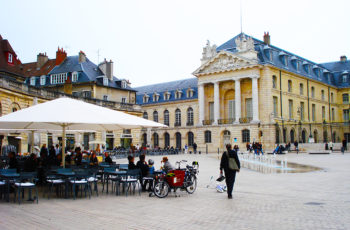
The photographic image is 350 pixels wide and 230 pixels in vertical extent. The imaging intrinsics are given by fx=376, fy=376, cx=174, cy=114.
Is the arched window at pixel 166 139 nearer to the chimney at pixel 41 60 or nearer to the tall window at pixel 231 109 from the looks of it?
the tall window at pixel 231 109

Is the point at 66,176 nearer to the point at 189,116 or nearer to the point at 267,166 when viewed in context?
the point at 267,166

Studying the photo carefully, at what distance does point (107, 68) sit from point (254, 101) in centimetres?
2020

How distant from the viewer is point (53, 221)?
766 centimetres

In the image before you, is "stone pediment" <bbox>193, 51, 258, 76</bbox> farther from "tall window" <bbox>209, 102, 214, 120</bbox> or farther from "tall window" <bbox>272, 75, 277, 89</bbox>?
"tall window" <bbox>209, 102, 214, 120</bbox>

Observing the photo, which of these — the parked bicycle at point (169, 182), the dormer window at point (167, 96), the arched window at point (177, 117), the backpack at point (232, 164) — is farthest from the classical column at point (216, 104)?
the backpack at point (232, 164)

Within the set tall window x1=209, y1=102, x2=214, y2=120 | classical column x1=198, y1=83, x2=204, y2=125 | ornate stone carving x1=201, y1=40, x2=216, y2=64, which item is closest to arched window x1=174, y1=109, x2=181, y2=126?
classical column x1=198, y1=83, x2=204, y2=125

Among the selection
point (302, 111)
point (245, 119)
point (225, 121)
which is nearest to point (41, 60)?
point (225, 121)

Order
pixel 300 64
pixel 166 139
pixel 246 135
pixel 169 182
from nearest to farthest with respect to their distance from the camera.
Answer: pixel 169 182 < pixel 246 135 < pixel 300 64 < pixel 166 139

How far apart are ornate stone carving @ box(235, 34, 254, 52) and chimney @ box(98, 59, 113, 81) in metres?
18.0

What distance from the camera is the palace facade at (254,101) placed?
168ft

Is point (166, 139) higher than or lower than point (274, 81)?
lower

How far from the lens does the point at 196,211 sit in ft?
29.4

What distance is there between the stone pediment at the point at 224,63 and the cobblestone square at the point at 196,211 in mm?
40604

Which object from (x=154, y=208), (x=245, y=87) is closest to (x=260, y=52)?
(x=245, y=87)
